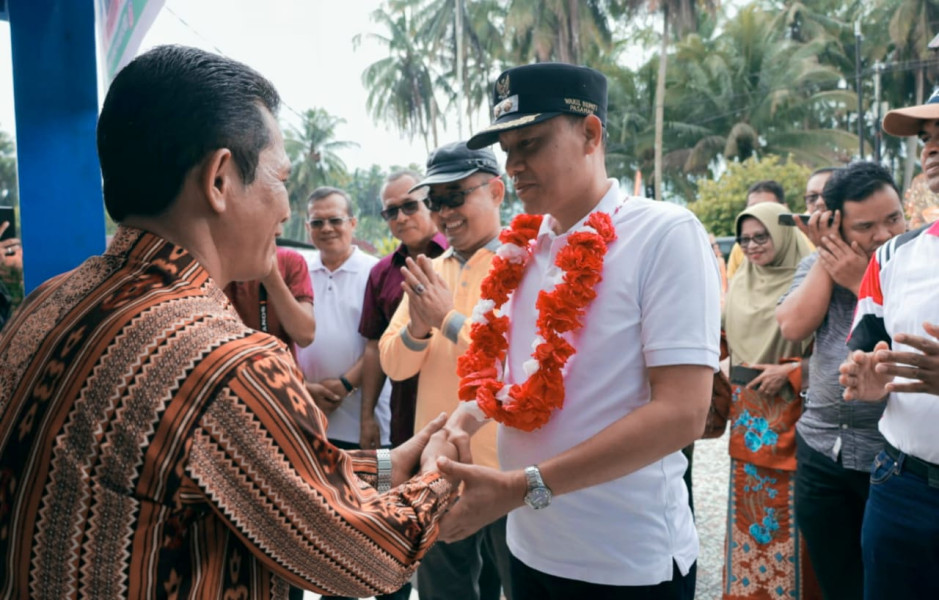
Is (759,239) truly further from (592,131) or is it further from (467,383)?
(467,383)

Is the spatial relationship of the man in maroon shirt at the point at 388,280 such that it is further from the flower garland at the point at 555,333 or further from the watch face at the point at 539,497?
the watch face at the point at 539,497

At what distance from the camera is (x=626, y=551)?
184 cm

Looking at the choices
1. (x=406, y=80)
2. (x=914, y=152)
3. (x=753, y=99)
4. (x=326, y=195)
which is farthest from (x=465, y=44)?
(x=326, y=195)

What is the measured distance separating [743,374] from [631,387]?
2.10 metres

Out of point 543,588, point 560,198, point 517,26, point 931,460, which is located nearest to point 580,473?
point 543,588

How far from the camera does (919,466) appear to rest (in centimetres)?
213

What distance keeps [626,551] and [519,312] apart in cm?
73

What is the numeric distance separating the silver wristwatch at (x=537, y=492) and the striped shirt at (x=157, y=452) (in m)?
0.65

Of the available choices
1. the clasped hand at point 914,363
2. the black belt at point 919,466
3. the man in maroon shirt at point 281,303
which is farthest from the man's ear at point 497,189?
the black belt at point 919,466

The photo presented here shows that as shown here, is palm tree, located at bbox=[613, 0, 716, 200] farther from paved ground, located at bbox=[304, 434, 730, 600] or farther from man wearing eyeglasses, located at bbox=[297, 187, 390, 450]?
man wearing eyeglasses, located at bbox=[297, 187, 390, 450]

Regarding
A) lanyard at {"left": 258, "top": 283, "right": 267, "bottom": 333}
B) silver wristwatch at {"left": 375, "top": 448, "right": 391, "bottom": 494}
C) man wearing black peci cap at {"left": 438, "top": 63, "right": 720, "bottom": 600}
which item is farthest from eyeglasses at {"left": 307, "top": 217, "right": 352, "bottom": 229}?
silver wristwatch at {"left": 375, "top": 448, "right": 391, "bottom": 494}

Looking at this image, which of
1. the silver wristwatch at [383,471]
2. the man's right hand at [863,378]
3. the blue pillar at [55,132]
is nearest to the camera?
the silver wristwatch at [383,471]

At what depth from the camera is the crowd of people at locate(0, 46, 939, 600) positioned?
3.48 ft

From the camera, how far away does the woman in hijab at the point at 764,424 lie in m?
3.58
